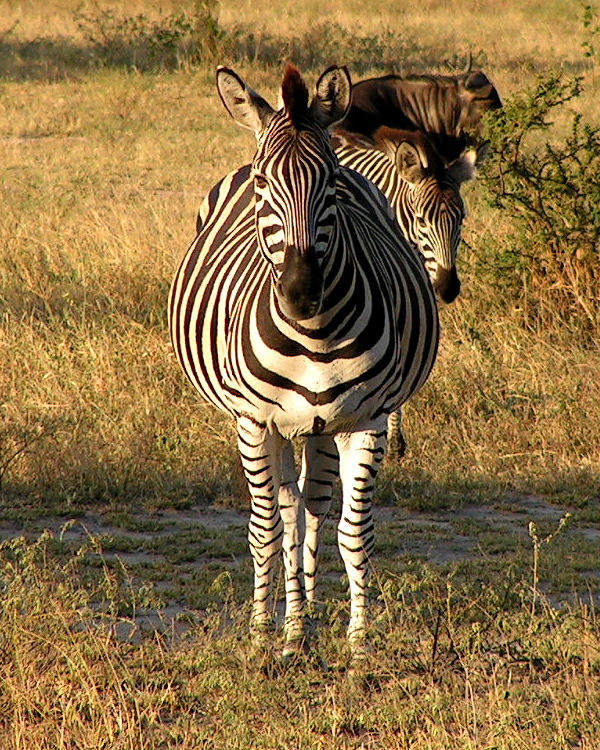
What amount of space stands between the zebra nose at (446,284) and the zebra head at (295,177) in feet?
9.34

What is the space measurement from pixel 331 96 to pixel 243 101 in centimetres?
28

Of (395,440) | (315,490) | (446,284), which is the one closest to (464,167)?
(446,284)

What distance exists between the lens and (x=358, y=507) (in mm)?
4039

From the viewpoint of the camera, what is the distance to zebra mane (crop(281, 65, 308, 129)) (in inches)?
141

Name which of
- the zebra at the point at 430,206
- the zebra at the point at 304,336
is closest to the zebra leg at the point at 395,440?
the zebra at the point at 430,206

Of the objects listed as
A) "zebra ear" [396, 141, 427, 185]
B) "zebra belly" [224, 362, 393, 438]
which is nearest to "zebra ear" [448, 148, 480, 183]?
"zebra ear" [396, 141, 427, 185]

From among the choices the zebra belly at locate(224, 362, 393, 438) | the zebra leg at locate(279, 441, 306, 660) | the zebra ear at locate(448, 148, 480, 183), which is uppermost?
the zebra ear at locate(448, 148, 480, 183)

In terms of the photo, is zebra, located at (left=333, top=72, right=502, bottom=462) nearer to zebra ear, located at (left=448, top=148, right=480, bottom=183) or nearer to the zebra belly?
zebra ear, located at (left=448, top=148, right=480, bottom=183)

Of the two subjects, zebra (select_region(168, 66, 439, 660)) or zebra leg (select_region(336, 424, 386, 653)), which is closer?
zebra (select_region(168, 66, 439, 660))

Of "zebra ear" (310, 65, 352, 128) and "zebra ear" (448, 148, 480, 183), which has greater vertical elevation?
"zebra ear" (310, 65, 352, 128)

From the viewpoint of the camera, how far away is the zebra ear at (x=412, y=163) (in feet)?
21.5

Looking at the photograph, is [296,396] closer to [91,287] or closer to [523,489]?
[523,489]

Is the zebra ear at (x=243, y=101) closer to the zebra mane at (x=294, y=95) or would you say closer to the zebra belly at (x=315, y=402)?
the zebra mane at (x=294, y=95)

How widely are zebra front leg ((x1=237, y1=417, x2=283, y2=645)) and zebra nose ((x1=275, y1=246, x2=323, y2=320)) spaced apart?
61cm
